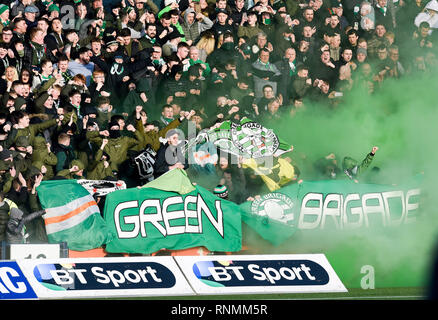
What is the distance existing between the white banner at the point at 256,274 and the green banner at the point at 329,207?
0.36 m

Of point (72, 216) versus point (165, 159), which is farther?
point (165, 159)

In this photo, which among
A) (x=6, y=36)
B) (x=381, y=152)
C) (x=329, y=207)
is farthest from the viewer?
(x=6, y=36)

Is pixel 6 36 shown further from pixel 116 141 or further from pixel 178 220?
pixel 178 220

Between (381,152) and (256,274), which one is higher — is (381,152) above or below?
above

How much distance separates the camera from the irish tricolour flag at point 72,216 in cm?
916

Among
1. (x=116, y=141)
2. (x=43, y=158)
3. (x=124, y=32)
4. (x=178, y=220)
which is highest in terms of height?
(x=124, y=32)

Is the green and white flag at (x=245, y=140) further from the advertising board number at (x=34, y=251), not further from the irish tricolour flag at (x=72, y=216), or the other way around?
the advertising board number at (x=34, y=251)

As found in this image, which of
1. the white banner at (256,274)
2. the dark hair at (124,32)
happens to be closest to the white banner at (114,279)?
the white banner at (256,274)

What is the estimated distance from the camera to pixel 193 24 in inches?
464

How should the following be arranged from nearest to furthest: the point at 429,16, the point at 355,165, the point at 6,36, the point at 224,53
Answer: the point at 355,165, the point at 6,36, the point at 224,53, the point at 429,16

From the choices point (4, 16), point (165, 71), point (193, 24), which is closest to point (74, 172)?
point (165, 71)

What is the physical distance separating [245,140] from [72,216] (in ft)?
8.24

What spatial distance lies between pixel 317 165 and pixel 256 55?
2.18 m
